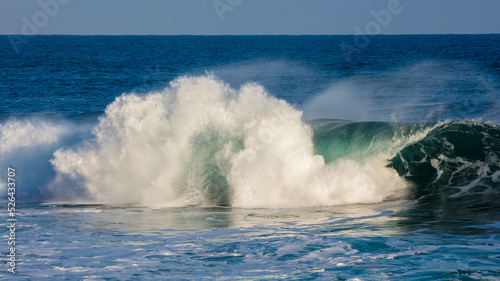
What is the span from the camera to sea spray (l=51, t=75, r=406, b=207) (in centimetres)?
1022

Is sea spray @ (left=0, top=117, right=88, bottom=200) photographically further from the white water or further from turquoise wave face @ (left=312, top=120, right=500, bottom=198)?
turquoise wave face @ (left=312, top=120, right=500, bottom=198)

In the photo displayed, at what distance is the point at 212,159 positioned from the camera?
11.5 metres

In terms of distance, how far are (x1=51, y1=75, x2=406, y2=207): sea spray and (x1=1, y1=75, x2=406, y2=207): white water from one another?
2 cm

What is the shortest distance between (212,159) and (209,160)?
65 mm

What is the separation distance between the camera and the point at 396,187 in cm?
1068

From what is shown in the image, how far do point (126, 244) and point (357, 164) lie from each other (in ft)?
17.3

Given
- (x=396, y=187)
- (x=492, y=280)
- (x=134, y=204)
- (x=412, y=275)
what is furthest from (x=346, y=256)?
(x=134, y=204)

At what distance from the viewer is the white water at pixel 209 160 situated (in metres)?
10.2

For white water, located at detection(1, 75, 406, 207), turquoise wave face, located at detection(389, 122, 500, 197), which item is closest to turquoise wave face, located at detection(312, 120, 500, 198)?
turquoise wave face, located at detection(389, 122, 500, 197)

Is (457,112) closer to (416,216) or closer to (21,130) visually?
(416,216)

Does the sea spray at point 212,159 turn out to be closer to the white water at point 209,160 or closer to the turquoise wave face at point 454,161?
the white water at point 209,160

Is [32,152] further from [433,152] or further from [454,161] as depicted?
[454,161]

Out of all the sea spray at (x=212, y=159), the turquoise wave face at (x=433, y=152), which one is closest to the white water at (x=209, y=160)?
the sea spray at (x=212, y=159)

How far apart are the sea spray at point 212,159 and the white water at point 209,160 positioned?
20 mm
